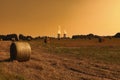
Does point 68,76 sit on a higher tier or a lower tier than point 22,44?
lower

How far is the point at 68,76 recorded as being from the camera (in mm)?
14781

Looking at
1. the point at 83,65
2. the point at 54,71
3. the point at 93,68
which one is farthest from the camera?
the point at 83,65

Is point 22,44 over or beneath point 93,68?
over

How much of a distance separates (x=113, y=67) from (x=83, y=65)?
2.02 metres

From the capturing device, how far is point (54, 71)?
53.4 feet

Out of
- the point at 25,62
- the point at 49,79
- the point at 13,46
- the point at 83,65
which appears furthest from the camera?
the point at 13,46

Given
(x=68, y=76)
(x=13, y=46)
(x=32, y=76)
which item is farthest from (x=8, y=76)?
(x=13, y=46)

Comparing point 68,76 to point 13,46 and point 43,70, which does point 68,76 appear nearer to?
point 43,70

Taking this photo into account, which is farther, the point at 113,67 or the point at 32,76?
the point at 113,67

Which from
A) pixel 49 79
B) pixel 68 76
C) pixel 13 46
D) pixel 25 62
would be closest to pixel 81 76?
pixel 68 76

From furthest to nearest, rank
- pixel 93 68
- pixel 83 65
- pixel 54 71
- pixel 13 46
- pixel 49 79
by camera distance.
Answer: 1. pixel 13 46
2. pixel 83 65
3. pixel 93 68
4. pixel 54 71
5. pixel 49 79

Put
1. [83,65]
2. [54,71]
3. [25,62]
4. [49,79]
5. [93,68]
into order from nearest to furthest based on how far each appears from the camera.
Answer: [49,79], [54,71], [93,68], [83,65], [25,62]

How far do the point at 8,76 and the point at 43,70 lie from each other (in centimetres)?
312

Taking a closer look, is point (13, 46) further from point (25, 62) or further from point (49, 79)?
point (49, 79)
